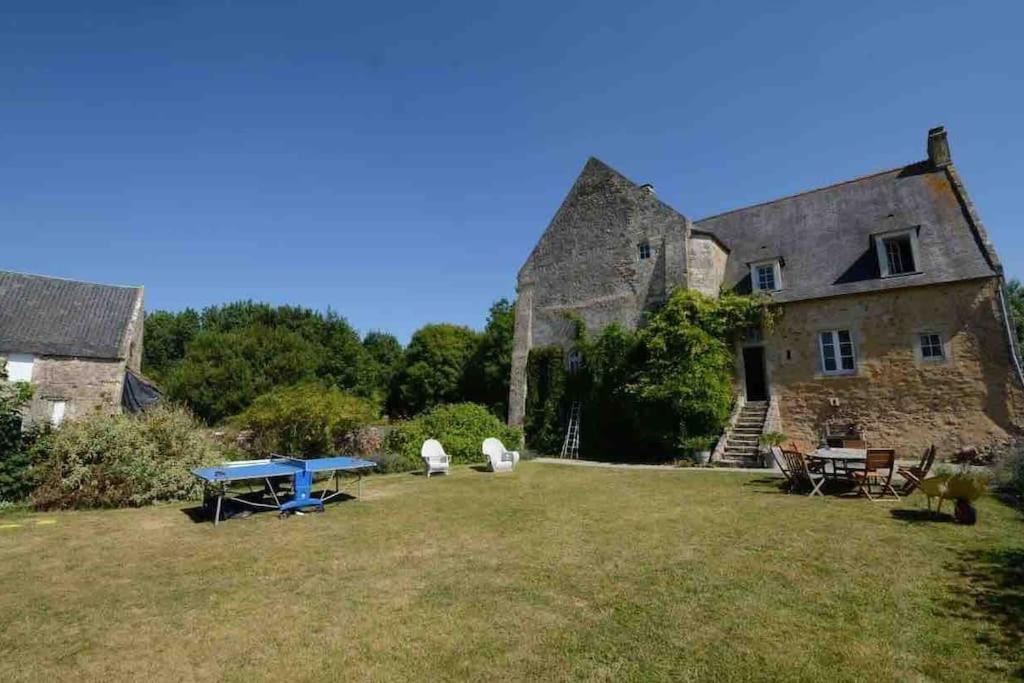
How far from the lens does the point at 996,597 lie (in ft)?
16.3

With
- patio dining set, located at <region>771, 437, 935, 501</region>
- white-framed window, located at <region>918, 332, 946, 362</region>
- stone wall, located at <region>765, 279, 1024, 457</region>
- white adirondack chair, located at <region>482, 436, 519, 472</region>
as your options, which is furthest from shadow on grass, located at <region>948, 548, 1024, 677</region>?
white adirondack chair, located at <region>482, 436, 519, 472</region>

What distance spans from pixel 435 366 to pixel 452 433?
66.4 ft

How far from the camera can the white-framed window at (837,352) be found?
51.0 ft

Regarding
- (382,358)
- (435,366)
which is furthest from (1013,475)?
(382,358)

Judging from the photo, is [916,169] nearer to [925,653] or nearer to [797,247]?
[797,247]

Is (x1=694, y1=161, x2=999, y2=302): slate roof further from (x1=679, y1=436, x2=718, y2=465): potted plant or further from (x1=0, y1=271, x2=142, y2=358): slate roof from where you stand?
(x1=0, y1=271, x2=142, y2=358): slate roof

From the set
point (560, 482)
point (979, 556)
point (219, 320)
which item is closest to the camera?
point (979, 556)

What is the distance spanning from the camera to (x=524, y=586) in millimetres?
5652

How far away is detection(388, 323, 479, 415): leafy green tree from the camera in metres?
37.7

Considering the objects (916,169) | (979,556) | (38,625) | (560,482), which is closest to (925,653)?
(979,556)

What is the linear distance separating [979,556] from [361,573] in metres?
7.65

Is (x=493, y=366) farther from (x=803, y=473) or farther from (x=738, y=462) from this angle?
(x=803, y=473)

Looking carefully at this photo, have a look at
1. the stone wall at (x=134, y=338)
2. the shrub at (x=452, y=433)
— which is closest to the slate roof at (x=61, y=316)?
the stone wall at (x=134, y=338)

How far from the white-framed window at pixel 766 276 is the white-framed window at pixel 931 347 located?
14.0ft
